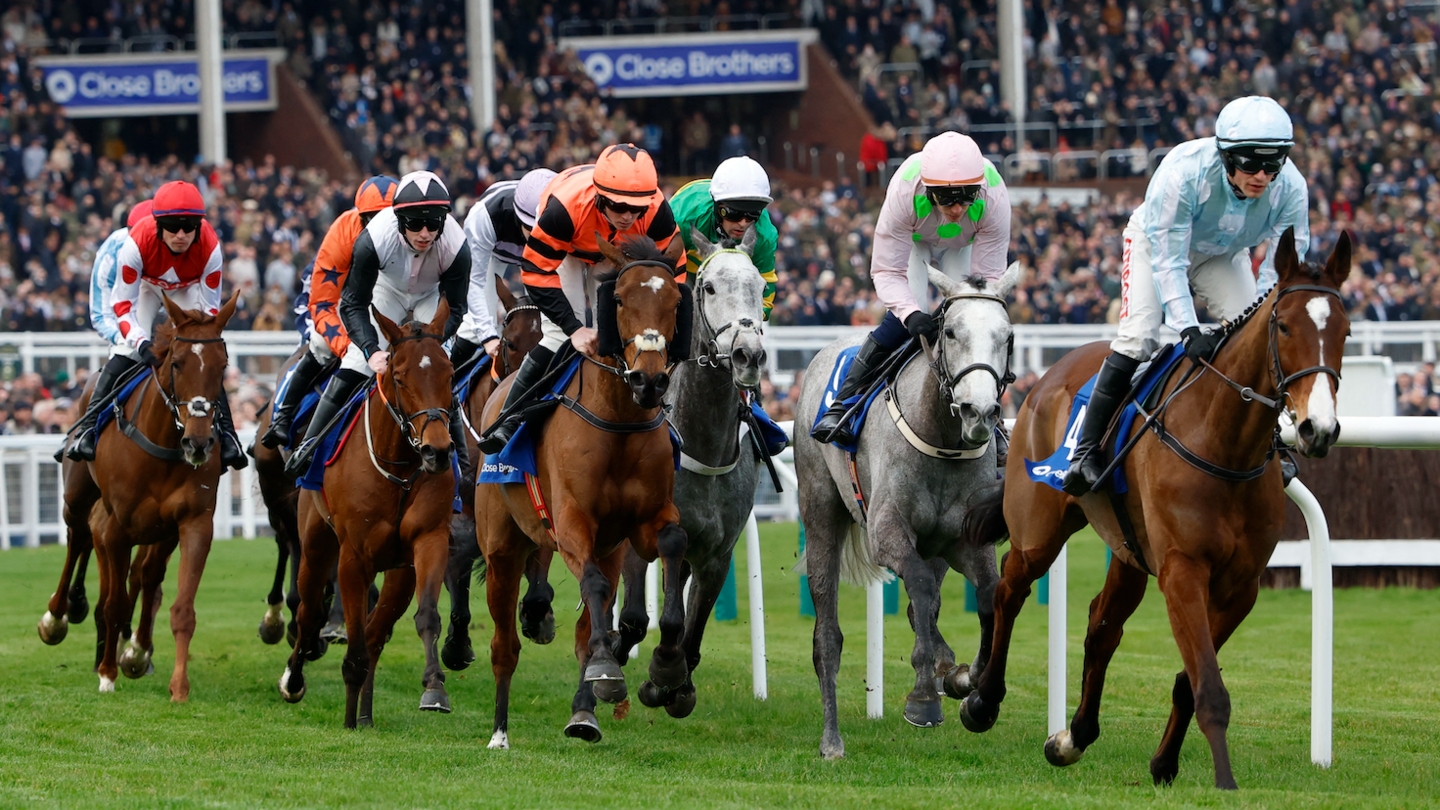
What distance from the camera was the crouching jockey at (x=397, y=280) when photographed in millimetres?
7723

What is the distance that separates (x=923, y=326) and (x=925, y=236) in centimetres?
73

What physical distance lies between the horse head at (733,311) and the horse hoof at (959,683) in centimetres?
147

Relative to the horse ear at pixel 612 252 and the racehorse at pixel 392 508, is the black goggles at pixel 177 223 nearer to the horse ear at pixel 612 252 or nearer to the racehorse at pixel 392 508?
the racehorse at pixel 392 508

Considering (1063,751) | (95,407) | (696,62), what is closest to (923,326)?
(1063,751)

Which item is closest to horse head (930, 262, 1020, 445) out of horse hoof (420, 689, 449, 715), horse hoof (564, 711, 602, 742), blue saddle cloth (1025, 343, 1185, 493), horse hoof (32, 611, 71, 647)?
blue saddle cloth (1025, 343, 1185, 493)

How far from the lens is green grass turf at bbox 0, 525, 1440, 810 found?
5590mm

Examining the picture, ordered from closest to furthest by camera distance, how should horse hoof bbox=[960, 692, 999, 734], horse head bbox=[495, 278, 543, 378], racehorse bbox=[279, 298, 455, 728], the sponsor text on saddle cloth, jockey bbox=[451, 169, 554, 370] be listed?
horse hoof bbox=[960, 692, 999, 734], racehorse bbox=[279, 298, 455, 728], the sponsor text on saddle cloth, horse head bbox=[495, 278, 543, 378], jockey bbox=[451, 169, 554, 370]

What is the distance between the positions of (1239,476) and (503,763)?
9.30 feet

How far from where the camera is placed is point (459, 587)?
8.42 m

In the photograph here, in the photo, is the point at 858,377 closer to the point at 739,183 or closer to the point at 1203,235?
the point at 739,183

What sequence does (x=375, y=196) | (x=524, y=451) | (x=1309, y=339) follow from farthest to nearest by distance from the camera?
(x=375, y=196) → (x=524, y=451) → (x=1309, y=339)

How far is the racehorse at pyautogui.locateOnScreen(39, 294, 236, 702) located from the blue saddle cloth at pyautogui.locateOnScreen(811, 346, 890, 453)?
286cm

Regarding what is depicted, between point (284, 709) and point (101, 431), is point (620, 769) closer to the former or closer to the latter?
point (284, 709)

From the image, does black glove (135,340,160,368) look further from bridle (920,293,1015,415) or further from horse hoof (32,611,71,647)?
bridle (920,293,1015,415)
